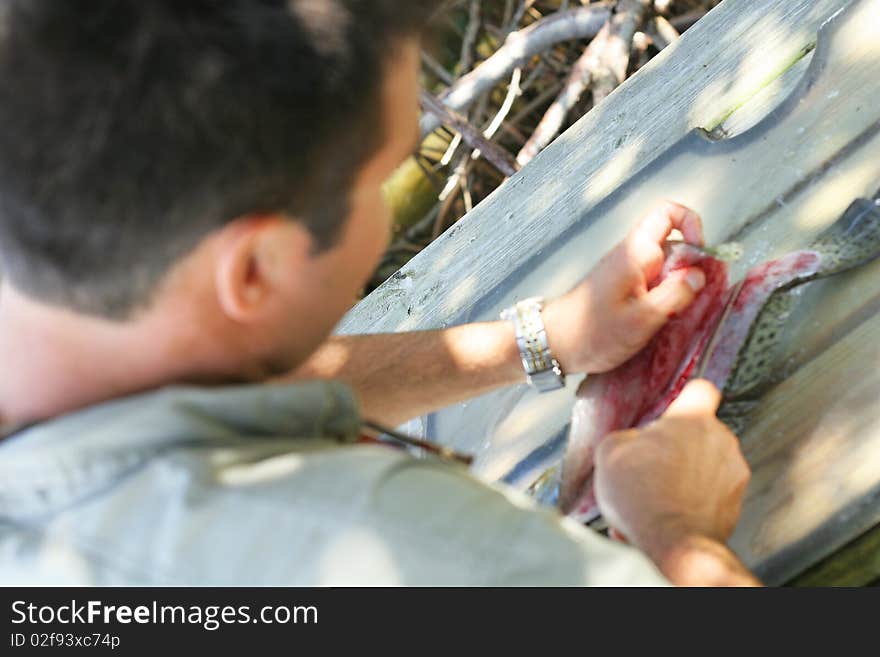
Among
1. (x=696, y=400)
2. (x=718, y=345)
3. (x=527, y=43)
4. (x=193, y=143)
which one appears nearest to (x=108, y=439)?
(x=193, y=143)

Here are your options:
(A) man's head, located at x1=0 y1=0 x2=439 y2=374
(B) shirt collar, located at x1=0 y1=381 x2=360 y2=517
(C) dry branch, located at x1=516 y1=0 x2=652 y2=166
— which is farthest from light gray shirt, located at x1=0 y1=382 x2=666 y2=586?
(C) dry branch, located at x1=516 y1=0 x2=652 y2=166

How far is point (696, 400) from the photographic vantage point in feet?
5.13

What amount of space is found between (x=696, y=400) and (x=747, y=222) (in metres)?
0.49

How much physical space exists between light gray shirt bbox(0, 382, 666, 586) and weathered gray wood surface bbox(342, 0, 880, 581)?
0.48 metres

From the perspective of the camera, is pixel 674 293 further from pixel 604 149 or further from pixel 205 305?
pixel 205 305

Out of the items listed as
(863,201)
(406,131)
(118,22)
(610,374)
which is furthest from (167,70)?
(863,201)

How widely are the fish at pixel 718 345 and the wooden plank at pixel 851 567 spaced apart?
0.76 ft

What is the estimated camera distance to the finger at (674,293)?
66.2 inches

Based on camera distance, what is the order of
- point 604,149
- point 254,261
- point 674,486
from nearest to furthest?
point 254,261
point 674,486
point 604,149

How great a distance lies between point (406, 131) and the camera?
1.29 m

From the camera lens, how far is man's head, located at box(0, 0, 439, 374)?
1.05 metres

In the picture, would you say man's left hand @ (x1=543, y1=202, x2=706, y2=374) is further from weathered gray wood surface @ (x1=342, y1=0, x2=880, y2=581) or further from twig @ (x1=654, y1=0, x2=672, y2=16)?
twig @ (x1=654, y1=0, x2=672, y2=16)

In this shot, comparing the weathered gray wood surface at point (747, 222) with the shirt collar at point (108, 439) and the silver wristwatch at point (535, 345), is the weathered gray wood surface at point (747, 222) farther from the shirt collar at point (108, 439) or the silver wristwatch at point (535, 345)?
the shirt collar at point (108, 439)
